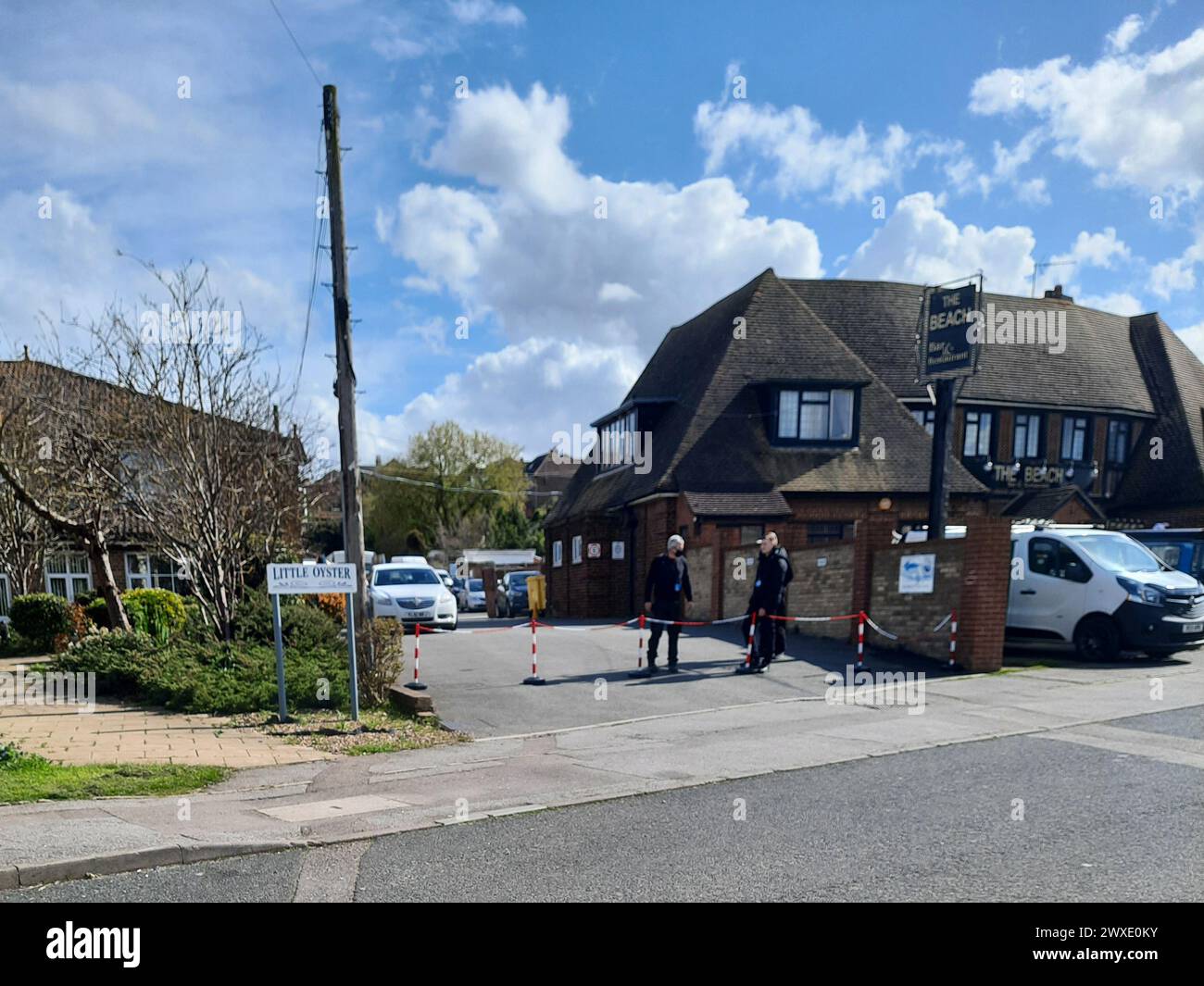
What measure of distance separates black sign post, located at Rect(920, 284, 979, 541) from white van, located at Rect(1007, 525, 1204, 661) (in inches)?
103

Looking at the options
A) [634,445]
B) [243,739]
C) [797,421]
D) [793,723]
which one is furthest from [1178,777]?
[634,445]

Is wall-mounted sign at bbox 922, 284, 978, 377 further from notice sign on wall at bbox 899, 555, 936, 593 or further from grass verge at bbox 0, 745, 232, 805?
grass verge at bbox 0, 745, 232, 805

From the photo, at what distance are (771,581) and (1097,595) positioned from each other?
15.6ft

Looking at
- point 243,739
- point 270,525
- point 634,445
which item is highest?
point 634,445

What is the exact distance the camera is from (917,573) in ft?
46.2

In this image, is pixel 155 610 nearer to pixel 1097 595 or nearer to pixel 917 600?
pixel 917 600

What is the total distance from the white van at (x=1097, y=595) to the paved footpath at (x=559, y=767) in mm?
1109

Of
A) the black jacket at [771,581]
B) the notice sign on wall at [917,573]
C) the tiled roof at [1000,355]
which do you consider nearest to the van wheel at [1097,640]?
the notice sign on wall at [917,573]

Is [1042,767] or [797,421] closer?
[1042,767]

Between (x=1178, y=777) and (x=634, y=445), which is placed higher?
(x=634, y=445)

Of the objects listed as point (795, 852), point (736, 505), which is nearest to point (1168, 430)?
point (736, 505)
